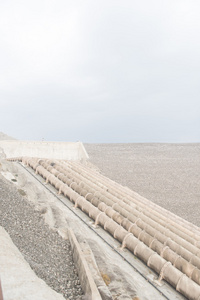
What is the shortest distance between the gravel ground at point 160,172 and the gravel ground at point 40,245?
1518cm

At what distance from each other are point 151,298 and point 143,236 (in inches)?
164

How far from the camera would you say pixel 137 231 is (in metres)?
14.9

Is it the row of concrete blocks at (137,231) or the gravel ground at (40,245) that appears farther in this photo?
the row of concrete blocks at (137,231)

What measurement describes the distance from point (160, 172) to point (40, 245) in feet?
98.3

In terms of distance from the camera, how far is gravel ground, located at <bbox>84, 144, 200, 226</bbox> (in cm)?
2674

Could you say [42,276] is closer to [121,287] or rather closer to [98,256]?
[121,287]

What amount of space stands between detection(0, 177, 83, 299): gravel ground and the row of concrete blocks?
4278mm

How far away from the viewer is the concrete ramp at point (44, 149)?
38.3 m

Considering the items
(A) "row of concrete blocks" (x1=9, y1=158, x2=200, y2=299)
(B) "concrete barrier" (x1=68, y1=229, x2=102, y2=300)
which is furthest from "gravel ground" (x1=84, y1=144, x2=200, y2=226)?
(B) "concrete barrier" (x1=68, y1=229, x2=102, y2=300)

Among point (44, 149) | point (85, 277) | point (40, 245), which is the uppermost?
point (44, 149)

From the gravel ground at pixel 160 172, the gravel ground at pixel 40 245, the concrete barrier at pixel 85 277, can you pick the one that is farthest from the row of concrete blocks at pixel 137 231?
the gravel ground at pixel 160 172

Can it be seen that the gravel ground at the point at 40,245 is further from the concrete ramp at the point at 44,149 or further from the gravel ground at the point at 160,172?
the concrete ramp at the point at 44,149

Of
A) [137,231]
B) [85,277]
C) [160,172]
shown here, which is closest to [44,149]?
[160,172]

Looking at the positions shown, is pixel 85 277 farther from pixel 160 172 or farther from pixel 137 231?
pixel 160 172
